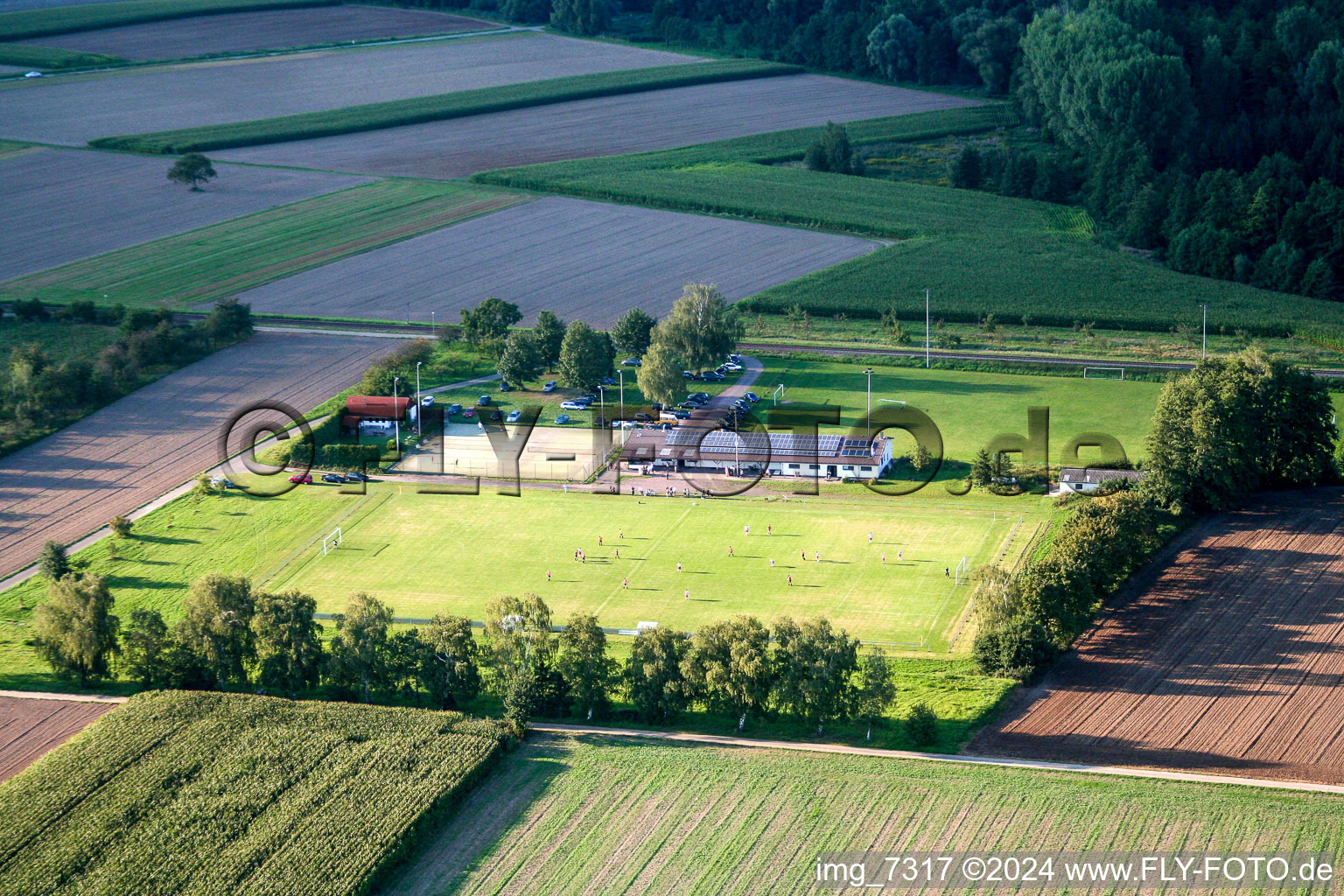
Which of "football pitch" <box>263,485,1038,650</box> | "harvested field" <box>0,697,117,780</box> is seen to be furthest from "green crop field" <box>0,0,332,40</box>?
"harvested field" <box>0,697,117,780</box>

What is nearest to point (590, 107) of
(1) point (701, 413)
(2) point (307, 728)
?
(1) point (701, 413)

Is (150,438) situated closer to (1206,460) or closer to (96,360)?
(96,360)

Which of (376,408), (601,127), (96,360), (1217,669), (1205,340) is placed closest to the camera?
(1217,669)

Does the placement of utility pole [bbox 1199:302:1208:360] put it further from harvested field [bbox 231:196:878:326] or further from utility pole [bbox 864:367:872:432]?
harvested field [bbox 231:196:878:326]

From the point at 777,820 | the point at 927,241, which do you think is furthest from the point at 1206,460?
the point at 927,241

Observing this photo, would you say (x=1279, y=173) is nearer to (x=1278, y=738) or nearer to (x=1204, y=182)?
(x=1204, y=182)

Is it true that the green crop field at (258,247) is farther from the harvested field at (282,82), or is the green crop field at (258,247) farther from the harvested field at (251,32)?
the harvested field at (251,32)

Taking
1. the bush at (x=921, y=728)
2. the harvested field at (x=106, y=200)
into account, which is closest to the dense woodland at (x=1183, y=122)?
the harvested field at (x=106, y=200)
